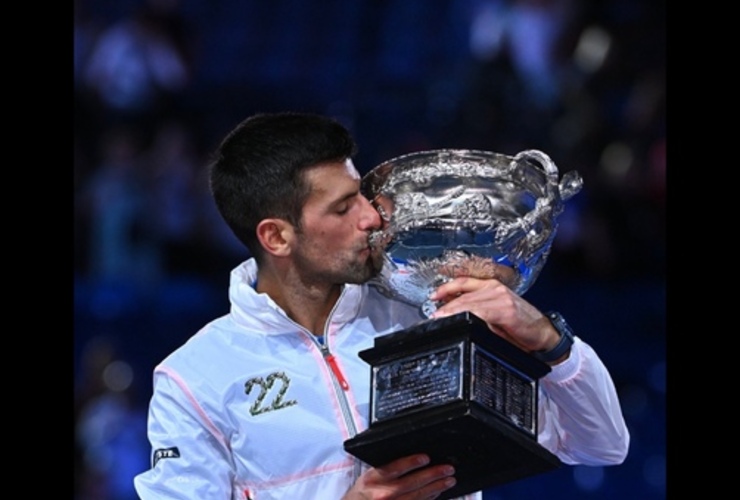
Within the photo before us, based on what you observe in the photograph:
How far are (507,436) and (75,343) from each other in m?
2.36

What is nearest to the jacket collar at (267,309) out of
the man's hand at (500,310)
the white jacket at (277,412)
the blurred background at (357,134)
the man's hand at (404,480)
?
the white jacket at (277,412)

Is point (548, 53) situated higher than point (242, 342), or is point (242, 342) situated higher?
point (548, 53)

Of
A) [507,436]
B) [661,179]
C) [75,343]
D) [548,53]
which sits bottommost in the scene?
[507,436]

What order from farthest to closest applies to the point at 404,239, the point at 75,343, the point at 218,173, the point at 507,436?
the point at 75,343
the point at 218,173
the point at 404,239
the point at 507,436

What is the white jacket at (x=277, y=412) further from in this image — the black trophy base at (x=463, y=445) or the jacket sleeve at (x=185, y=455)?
the black trophy base at (x=463, y=445)

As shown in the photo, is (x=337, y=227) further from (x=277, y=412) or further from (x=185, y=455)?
(x=185, y=455)

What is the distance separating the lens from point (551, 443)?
290 cm

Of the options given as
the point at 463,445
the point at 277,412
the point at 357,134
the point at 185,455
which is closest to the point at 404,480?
the point at 463,445

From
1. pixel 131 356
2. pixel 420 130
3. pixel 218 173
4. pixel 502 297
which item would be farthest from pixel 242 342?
pixel 420 130

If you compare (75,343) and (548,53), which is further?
(548,53)

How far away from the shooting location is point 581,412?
2.78 metres

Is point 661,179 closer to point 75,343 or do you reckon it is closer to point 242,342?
point 75,343

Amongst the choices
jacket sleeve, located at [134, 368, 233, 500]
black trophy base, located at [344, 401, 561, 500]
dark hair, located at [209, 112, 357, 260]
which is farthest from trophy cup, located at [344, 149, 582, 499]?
jacket sleeve, located at [134, 368, 233, 500]

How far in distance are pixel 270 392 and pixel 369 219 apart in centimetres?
37
